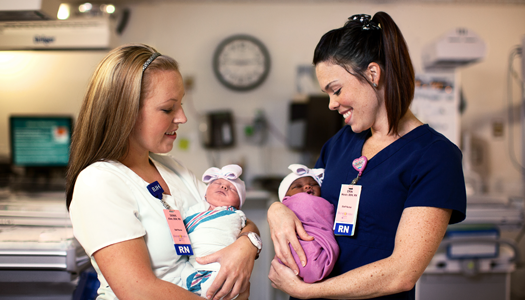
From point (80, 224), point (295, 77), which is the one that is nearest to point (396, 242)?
point (80, 224)

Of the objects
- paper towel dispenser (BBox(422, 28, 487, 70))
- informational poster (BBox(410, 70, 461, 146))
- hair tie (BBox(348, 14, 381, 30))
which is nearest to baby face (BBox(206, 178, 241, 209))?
hair tie (BBox(348, 14, 381, 30))

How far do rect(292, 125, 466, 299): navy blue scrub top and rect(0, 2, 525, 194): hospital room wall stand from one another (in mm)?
2702

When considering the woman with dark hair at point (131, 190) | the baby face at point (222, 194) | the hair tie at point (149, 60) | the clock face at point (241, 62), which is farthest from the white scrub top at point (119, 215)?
the clock face at point (241, 62)

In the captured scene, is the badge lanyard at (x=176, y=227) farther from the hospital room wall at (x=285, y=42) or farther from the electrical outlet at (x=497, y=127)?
the electrical outlet at (x=497, y=127)

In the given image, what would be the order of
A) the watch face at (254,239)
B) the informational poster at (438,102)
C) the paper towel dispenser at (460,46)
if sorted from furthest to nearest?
the informational poster at (438,102), the paper towel dispenser at (460,46), the watch face at (254,239)

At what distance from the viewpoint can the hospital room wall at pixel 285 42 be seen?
3.77 meters

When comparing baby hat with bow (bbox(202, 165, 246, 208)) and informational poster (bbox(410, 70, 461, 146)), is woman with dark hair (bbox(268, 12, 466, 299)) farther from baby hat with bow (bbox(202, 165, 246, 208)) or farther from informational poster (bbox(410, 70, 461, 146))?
informational poster (bbox(410, 70, 461, 146))

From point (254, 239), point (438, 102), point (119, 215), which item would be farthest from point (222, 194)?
point (438, 102)

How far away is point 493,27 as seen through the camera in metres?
3.82

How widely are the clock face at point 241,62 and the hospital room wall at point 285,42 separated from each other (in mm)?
88

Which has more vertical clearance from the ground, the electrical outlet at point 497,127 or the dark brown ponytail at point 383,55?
the dark brown ponytail at point 383,55

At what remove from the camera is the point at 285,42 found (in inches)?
151

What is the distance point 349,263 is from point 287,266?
197 millimetres

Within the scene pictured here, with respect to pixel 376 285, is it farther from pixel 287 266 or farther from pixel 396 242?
pixel 287 266
